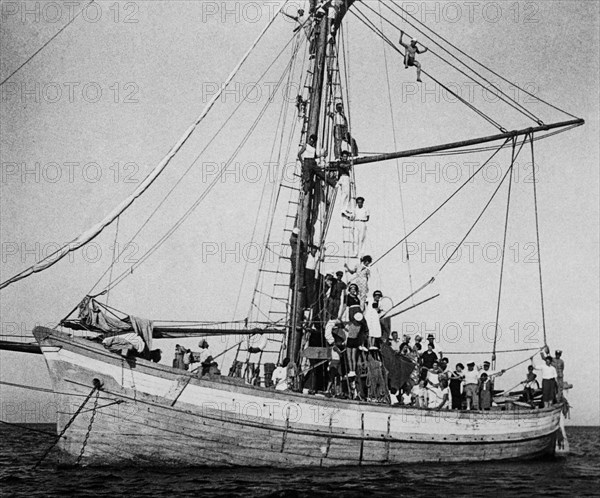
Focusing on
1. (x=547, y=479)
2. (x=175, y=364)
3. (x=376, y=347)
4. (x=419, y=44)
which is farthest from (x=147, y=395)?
(x=419, y=44)

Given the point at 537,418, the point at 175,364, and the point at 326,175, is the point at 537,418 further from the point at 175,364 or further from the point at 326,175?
the point at 175,364

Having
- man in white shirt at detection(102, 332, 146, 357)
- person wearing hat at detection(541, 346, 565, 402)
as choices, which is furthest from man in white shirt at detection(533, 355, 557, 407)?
man in white shirt at detection(102, 332, 146, 357)

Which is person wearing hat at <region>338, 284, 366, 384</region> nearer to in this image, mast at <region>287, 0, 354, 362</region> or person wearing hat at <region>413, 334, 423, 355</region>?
mast at <region>287, 0, 354, 362</region>

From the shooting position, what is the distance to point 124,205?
1422 centimetres

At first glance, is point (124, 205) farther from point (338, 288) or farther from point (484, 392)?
point (484, 392)

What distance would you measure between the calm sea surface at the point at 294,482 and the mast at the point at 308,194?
384 cm

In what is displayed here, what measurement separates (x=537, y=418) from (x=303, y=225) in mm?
9398

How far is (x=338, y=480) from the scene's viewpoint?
48.9 feet

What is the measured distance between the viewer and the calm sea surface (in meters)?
13.1

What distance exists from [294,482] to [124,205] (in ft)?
22.2

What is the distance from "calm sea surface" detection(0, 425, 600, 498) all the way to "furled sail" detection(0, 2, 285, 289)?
4168 mm

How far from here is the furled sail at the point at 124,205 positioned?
42.4 ft

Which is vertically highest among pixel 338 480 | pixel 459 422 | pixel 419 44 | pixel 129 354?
pixel 419 44

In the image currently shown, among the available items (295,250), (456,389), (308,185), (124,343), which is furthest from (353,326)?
(124,343)
